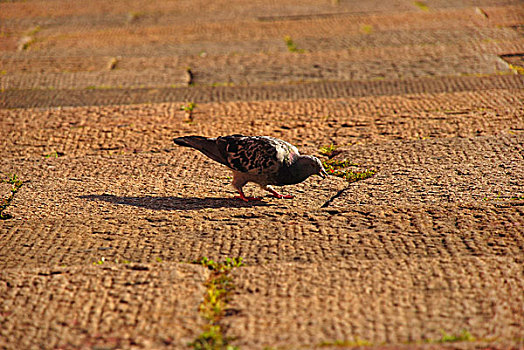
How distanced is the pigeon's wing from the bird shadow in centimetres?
28

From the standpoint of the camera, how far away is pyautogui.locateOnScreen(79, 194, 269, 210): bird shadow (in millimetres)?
4352

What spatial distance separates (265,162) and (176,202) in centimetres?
76

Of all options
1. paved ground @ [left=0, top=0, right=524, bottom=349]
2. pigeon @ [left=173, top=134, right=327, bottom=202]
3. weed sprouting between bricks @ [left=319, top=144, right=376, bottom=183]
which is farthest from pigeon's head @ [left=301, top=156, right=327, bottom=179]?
weed sprouting between bricks @ [left=319, top=144, right=376, bottom=183]

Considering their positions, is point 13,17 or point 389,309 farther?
point 13,17

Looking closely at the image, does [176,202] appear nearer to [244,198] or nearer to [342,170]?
[244,198]

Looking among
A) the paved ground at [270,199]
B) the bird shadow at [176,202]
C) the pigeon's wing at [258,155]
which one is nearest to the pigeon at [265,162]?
the pigeon's wing at [258,155]

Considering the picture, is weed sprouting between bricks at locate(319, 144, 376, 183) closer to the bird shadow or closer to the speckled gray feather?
the speckled gray feather

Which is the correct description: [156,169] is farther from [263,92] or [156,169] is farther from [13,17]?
[13,17]

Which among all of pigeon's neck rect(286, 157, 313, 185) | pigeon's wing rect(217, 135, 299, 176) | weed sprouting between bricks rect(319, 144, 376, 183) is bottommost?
weed sprouting between bricks rect(319, 144, 376, 183)

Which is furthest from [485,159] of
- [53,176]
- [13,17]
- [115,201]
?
[13,17]

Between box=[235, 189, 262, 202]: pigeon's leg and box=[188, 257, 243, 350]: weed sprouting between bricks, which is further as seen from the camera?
box=[235, 189, 262, 202]: pigeon's leg

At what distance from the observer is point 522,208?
161 inches

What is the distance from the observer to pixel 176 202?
14.5 feet

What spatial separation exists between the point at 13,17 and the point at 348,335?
10.2m
